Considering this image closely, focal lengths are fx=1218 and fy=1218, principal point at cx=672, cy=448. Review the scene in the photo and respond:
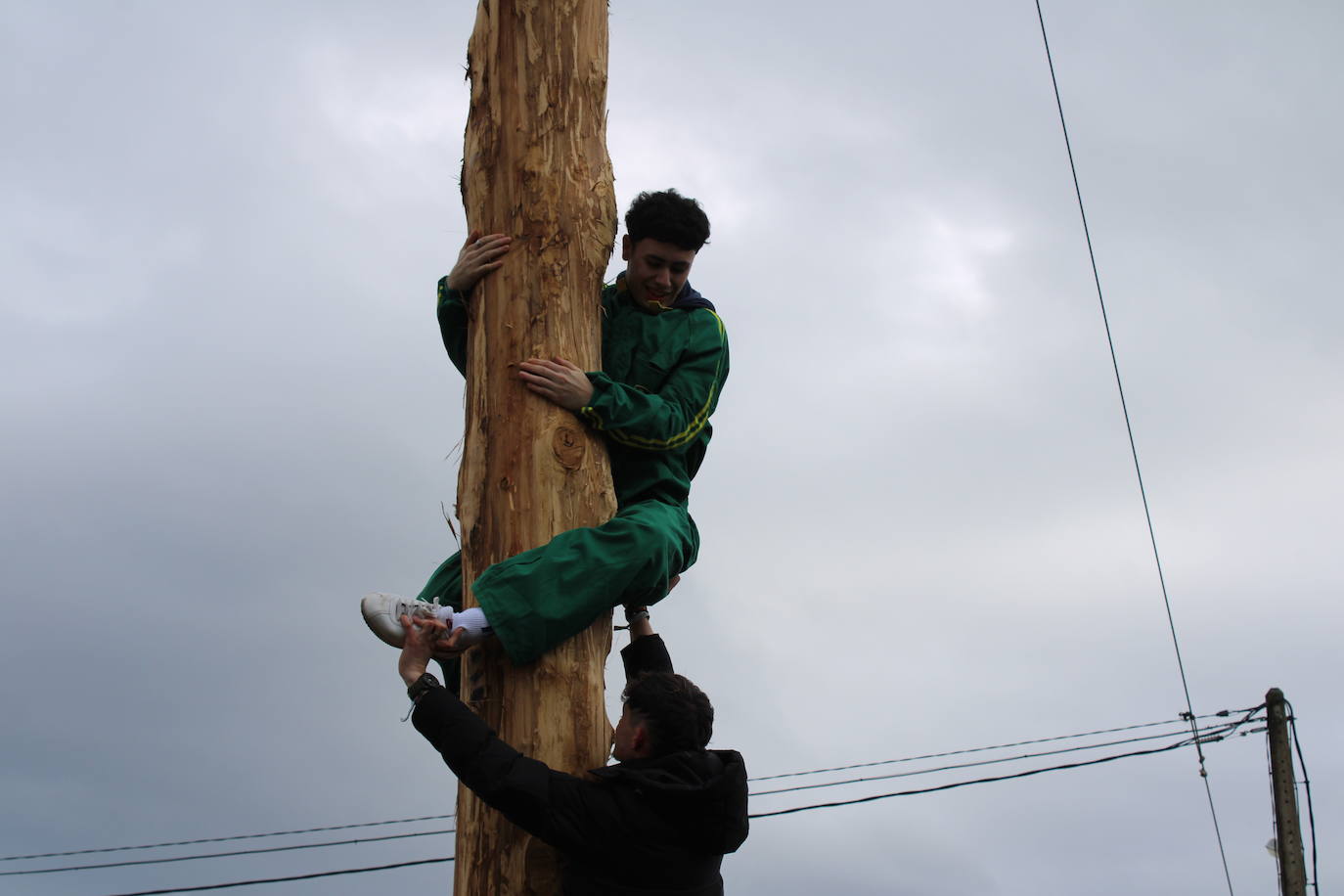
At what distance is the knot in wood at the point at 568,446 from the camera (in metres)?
3.09

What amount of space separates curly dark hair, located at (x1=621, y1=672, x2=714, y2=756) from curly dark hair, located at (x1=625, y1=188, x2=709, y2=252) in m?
1.31

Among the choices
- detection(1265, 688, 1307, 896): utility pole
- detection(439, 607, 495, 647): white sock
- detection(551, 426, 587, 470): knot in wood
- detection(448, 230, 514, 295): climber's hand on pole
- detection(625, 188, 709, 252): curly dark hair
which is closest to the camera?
detection(439, 607, 495, 647): white sock

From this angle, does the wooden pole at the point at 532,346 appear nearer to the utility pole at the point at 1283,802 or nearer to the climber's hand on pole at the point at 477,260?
the climber's hand on pole at the point at 477,260

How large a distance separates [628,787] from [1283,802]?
1035cm

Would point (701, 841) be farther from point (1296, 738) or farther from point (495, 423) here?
point (1296, 738)

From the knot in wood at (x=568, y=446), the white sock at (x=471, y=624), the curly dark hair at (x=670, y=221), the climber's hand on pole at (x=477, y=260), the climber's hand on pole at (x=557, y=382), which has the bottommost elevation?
the white sock at (x=471, y=624)

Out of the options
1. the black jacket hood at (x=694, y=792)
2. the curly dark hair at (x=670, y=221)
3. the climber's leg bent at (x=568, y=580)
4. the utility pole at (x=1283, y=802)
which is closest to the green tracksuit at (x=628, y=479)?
the climber's leg bent at (x=568, y=580)

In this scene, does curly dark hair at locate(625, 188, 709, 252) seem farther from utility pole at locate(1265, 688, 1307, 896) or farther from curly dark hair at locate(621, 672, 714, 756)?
utility pole at locate(1265, 688, 1307, 896)

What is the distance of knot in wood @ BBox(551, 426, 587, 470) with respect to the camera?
309cm

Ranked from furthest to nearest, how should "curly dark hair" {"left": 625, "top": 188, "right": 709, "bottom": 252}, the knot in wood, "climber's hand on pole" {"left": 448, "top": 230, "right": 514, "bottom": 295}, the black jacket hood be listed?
"curly dark hair" {"left": 625, "top": 188, "right": 709, "bottom": 252}
"climber's hand on pole" {"left": 448, "top": 230, "right": 514, "bottom": 295}
the knot in wood
the black jacket hood

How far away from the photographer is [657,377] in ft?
11.4

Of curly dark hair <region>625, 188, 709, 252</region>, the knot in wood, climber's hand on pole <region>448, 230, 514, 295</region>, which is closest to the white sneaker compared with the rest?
the knot in wood

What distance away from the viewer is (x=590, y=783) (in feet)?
9.00

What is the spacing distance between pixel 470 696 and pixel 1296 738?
10.9 metres
